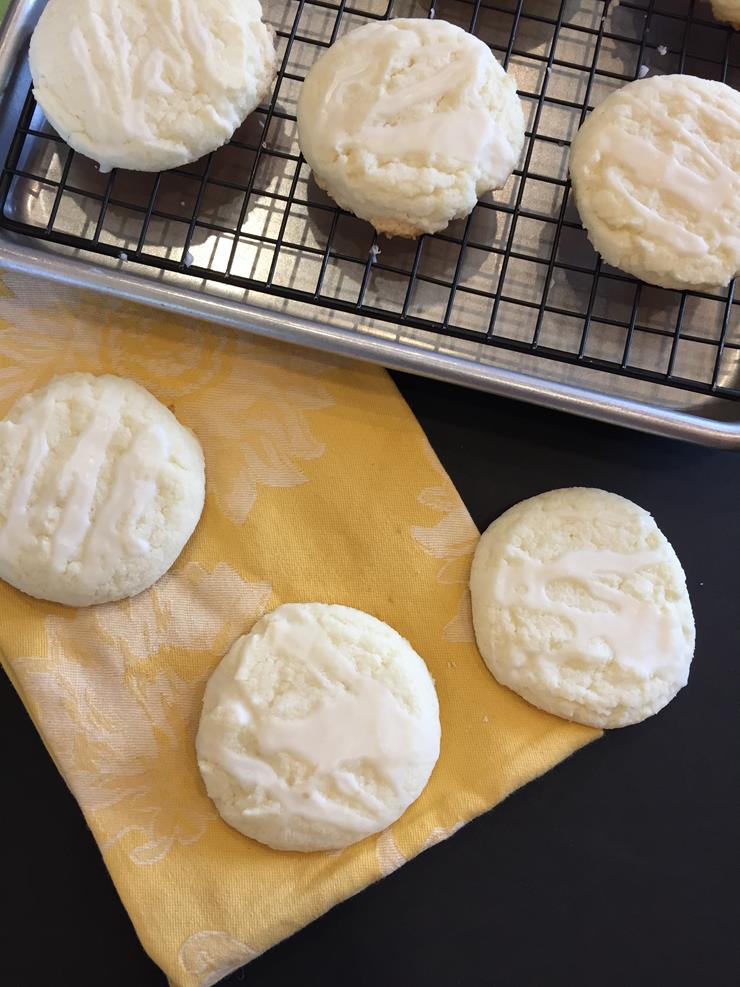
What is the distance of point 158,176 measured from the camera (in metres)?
1.29

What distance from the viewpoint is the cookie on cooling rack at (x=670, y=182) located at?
3.97 ft

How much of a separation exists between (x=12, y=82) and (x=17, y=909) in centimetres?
134

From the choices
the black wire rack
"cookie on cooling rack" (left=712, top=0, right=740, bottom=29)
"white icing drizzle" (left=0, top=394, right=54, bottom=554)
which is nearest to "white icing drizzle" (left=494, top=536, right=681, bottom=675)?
the black wire rack

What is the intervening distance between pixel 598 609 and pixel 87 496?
0.84 meters

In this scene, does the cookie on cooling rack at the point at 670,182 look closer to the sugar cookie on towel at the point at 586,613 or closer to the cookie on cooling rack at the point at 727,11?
the cookie on cooling rack at the point at 727,11

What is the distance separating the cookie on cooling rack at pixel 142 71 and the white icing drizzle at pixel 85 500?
45 centimetres

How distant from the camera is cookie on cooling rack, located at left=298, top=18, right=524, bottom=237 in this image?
120 cm

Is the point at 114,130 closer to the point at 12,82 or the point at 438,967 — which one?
the point at 12,82

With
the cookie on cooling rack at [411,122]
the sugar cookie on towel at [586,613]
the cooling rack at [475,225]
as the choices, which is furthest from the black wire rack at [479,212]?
the sugar cookie on towel at [586,613]

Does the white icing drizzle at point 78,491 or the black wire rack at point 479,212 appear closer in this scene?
the white icing drizzle at point 78,491

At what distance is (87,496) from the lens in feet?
4.10

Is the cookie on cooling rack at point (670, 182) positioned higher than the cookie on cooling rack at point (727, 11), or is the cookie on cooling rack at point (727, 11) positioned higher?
the cookie on cooling rack at point (727, 11)

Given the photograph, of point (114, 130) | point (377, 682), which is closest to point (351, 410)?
point (377, 682)

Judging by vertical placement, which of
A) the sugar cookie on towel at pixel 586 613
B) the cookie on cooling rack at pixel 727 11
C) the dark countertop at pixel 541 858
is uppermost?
the cookie on cooling rack at pixel 727 11
